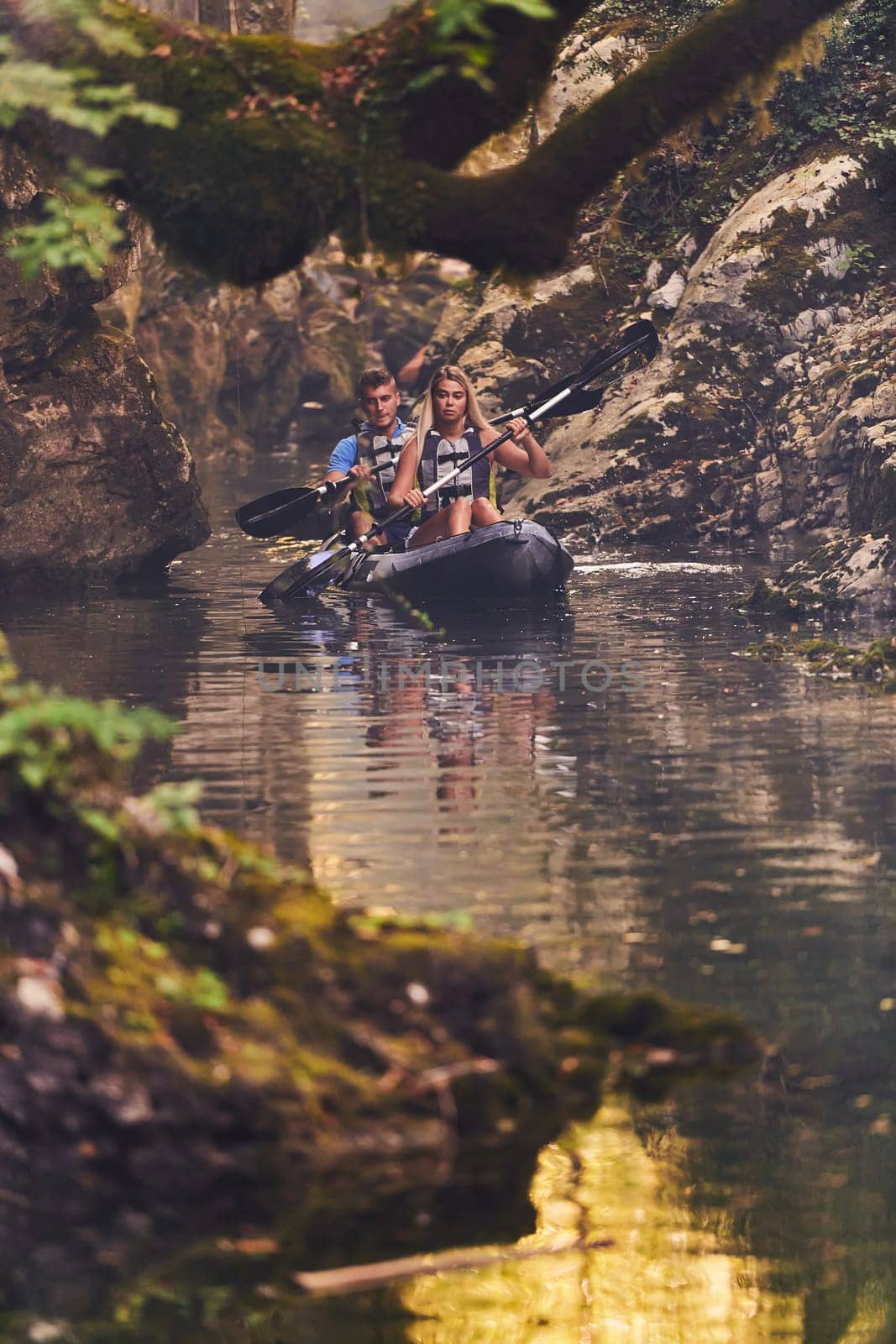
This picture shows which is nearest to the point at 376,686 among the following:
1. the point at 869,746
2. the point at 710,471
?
the point at 869,746

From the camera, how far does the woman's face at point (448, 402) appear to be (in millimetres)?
16188

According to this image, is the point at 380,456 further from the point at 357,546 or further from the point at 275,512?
the point at 275,512

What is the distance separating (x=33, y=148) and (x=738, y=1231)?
584 cm

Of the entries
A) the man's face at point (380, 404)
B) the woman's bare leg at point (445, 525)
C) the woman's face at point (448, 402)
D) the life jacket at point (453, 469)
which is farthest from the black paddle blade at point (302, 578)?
the woman's face at point (448, 402)

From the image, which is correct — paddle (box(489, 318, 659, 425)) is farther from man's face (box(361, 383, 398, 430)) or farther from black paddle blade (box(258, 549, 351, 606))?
black paddle blade (box(258, 549, 351, 606))

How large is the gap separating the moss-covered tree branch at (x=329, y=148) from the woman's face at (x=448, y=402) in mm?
7871

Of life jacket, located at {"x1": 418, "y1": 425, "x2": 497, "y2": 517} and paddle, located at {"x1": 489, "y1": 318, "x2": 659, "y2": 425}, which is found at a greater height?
paddle, located at {"x1": 489, "y1": 318, "x2": 659, "y2": 425}

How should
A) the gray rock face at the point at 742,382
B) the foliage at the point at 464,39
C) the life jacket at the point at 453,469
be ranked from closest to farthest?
the foliage at the point at 464,39 < the life jacket at the point at 453,469 < the gray rock face at the point at 742,382

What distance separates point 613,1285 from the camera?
15.0 feet

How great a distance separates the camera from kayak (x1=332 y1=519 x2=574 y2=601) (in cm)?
1633

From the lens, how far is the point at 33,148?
836 cm

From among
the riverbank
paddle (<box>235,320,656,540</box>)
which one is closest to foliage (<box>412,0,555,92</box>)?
the riverbank

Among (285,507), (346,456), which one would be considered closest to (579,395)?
(346,456)

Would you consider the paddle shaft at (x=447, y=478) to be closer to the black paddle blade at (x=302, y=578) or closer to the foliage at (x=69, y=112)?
the black paddle blade at (x=302, y=578)
